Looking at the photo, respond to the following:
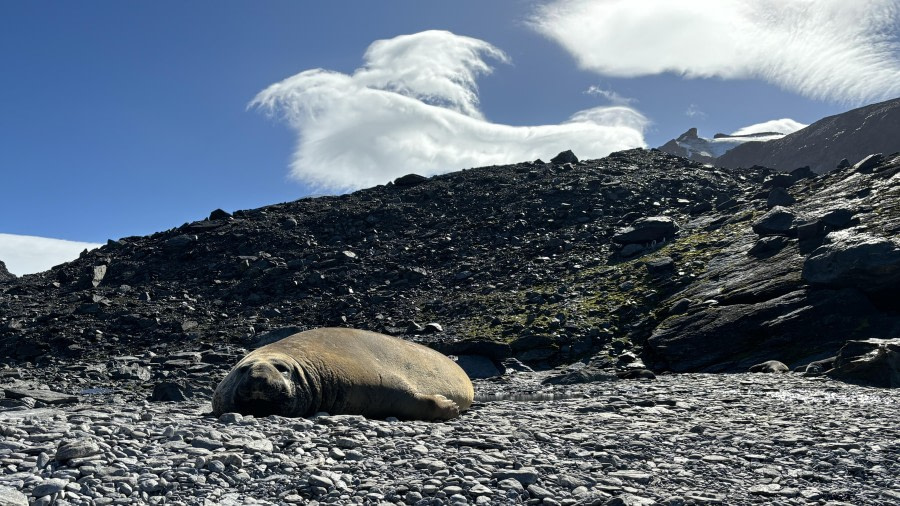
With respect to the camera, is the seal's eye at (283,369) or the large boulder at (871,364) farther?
the large boulder at (871,364)

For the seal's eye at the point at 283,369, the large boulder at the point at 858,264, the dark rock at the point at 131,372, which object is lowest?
the dark rock at the point at 131,372

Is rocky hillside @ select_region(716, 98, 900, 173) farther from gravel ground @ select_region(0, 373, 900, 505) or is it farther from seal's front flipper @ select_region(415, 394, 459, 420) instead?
gravel ground @ select_region(0, 373, 900, 505)

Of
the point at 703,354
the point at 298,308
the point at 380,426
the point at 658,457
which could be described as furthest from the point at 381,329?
the point at 658,457

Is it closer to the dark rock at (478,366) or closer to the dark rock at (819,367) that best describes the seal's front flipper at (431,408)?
the dark rock at (819,367)

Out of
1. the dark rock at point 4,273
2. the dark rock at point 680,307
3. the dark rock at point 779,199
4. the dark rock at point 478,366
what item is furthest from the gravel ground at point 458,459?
the dark rock at point 4,273

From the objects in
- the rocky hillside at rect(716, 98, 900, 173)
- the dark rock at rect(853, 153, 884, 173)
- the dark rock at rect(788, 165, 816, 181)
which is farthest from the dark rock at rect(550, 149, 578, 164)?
the rocky hillside at rect(716, 98, 900, 173)

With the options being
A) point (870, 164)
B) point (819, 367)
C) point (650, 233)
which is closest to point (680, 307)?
point (819, 367)

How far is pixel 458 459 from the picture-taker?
8.26m

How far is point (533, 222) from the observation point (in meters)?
43.2

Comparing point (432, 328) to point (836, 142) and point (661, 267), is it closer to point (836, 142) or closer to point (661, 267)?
point (661, 267)

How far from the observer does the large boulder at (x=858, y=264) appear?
64.1ft

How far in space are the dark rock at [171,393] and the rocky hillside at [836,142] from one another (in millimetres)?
151707

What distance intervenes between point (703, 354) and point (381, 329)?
46.6ft

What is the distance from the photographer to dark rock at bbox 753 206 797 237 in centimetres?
2916
